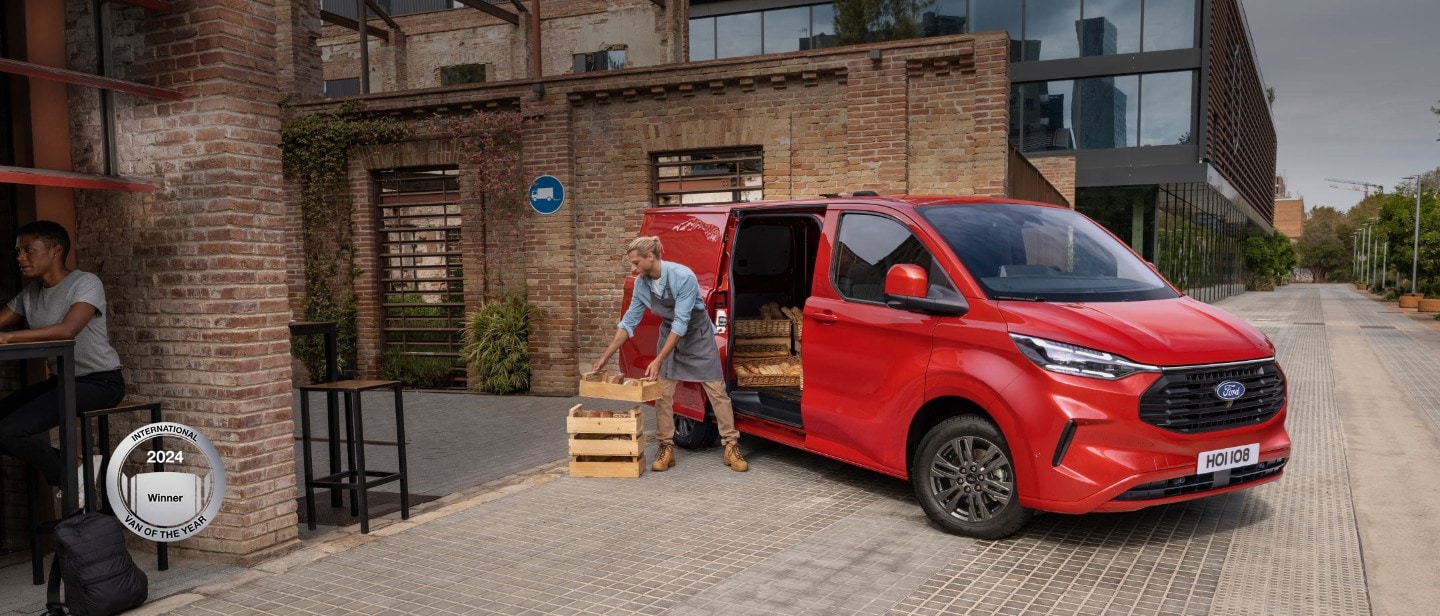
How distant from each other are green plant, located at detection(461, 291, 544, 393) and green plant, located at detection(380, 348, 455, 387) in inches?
33.1

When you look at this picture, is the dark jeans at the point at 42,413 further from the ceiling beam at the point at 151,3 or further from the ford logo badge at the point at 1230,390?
the ford logo badge at the point at 1230,390

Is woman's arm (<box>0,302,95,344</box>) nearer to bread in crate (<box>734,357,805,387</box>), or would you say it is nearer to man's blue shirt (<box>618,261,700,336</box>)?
man's blue shirt (<box>618,261,700,336</box>)

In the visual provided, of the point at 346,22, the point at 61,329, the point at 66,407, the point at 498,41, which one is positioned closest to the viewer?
the point at 66,407

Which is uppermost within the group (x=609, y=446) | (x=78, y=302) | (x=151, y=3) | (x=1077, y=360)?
(x=151, y=3)

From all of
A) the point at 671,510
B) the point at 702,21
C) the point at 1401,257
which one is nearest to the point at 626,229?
the point at 671,510

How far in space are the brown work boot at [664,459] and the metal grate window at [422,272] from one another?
6.63 m

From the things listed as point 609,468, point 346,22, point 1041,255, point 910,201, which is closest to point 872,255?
point 910,201

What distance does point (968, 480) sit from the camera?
552 cm

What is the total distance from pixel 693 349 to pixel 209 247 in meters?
3.49

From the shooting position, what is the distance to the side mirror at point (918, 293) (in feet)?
18.4

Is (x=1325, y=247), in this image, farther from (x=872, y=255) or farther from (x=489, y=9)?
(x=872, y=255)

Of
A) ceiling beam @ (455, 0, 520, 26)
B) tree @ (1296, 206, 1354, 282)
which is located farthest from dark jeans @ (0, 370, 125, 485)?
tree @ (1296, 206, 1354, 282)

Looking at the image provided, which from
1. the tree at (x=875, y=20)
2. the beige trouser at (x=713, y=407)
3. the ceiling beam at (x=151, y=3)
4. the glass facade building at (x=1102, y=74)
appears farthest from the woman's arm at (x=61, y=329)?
the glass facade building at (x=1102, y=74)

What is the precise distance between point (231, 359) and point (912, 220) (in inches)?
163
